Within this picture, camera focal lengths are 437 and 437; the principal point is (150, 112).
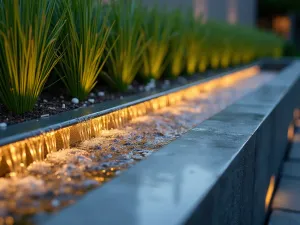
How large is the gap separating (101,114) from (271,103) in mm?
1260

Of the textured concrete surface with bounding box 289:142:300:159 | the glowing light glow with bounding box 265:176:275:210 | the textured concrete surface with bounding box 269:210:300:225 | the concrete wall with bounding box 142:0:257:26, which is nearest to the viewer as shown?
the textured concrete surface with bounding box 269:210:300:225

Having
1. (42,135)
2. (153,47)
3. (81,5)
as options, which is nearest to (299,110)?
(153,47)

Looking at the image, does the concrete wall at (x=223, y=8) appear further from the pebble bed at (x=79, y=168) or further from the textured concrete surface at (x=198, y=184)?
the textured concrete surface at (x=198, y=184)

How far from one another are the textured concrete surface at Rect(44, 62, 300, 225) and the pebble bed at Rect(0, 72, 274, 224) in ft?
0.69

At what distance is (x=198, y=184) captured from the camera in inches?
54.5

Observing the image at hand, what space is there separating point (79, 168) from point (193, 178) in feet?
1.93

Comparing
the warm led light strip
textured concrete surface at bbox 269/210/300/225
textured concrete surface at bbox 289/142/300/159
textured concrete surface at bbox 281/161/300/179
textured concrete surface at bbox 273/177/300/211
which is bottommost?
textured concrete surface at bbox 289/142/300/159

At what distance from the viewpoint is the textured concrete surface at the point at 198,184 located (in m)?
1.17

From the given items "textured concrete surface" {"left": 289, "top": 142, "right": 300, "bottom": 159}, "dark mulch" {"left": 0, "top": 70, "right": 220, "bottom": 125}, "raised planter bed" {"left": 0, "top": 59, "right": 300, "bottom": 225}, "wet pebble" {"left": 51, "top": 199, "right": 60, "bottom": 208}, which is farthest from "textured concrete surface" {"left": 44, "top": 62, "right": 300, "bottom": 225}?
"textured concrete surface" {"left": 289, "top": 142, "right": 300, "bottom": 159}

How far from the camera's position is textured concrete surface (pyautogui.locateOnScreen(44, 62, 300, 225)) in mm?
1165

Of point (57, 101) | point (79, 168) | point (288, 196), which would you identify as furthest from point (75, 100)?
point (288, 196)

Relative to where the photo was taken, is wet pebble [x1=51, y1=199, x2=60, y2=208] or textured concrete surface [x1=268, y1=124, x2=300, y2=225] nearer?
wet pebble [x1=51, y1=199, x2=60, y2=208]

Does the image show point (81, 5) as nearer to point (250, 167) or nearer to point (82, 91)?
point (82, 91)

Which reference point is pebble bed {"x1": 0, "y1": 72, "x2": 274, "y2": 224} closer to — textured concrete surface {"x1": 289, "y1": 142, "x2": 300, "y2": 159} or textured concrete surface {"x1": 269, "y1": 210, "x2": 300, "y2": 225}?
textured concrete surface {"x1": 269, "y1": 210, "x2": 300, "y2": 225}
